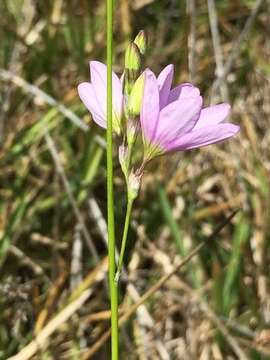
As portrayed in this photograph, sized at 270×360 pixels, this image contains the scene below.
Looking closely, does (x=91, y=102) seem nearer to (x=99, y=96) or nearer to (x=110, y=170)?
(x=99, y=96)

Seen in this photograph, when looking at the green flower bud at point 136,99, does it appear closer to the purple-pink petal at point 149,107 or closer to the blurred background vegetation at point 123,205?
the purple-pink petal at point 149,107

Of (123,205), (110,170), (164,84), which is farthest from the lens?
(123,205)

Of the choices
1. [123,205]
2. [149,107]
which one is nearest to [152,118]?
[149,107]

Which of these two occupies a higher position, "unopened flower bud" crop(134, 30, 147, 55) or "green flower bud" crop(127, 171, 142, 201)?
"unopened flower bud" crop(134, 30, 147, 55)

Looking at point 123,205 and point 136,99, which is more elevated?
point 136,99

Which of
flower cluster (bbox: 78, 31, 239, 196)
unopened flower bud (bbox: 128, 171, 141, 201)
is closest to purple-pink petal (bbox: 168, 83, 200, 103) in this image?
flower cluster (bbox: 78, 31, 239, 196)

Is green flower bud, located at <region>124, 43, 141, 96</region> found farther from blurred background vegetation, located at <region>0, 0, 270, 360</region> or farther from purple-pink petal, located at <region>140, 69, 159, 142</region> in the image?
blurred background vegetation, located at <region>0, 0, 270, 360</region>

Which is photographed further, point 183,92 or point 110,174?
point 183,92
